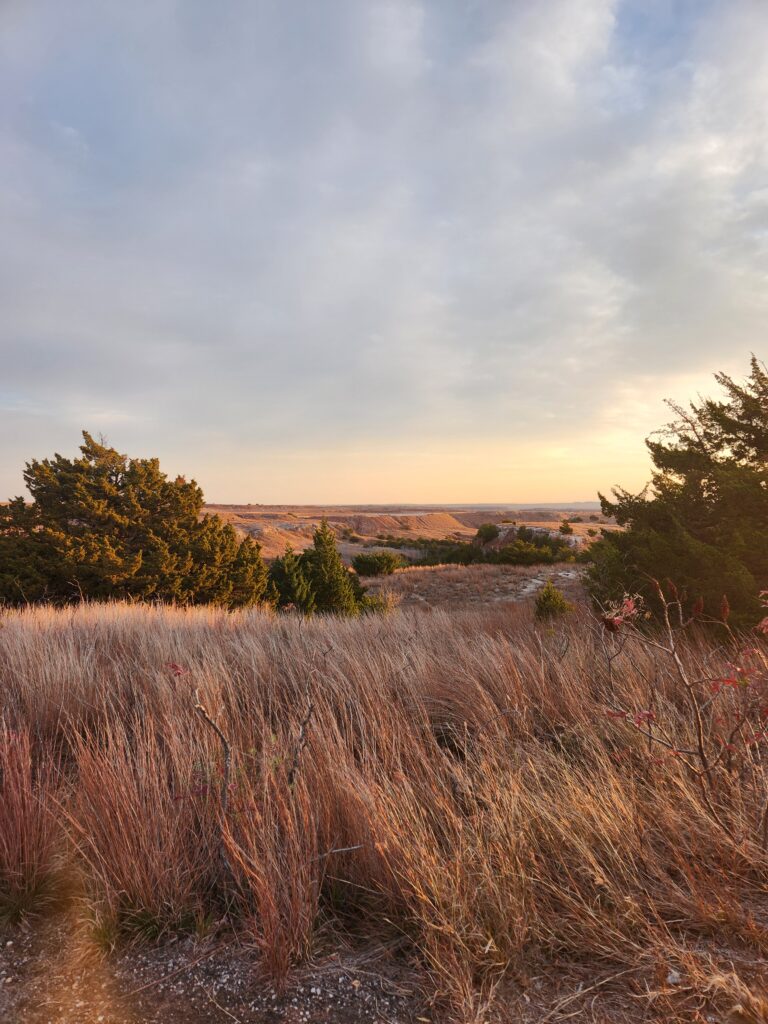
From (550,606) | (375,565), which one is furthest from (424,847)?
(375,565)

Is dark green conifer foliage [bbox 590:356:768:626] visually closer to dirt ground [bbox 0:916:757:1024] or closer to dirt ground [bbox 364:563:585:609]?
dirt ground [bbox 0:916:757:1024]

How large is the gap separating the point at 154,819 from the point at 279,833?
54cm

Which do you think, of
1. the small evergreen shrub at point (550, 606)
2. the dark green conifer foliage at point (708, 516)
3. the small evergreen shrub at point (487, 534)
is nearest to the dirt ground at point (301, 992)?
the dark green conifer foliage at point (708, 516)

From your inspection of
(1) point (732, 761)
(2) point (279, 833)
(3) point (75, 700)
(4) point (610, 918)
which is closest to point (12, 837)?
(2) point (279, 833)

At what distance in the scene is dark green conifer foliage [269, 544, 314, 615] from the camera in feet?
49.3

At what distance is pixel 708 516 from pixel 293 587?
1116 centimetres

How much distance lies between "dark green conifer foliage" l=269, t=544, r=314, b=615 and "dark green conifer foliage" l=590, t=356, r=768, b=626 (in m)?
8.81

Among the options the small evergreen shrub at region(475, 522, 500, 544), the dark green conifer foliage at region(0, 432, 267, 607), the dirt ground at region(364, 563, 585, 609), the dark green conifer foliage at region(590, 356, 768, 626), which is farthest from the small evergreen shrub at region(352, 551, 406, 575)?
the dark green conifer foliage at region(590, 356, 768, 626)

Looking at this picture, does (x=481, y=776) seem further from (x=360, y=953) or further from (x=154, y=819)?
(x=154, y=819)

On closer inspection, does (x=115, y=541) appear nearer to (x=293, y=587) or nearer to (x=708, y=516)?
(x=293, y=587)

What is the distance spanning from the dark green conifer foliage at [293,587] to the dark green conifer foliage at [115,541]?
0.63m

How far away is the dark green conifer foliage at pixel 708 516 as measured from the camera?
649cm

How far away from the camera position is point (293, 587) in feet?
51.0

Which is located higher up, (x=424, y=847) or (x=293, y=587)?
(x=424, y=847)
